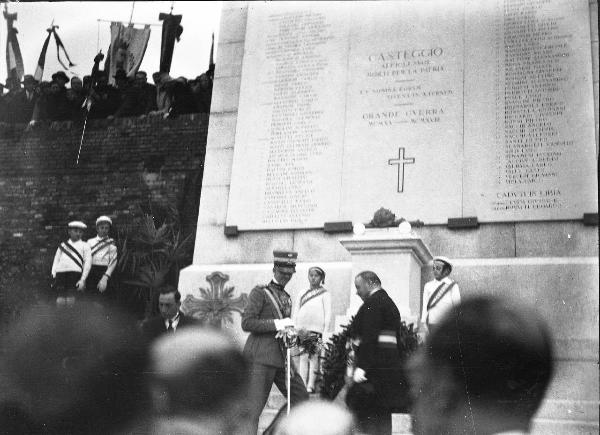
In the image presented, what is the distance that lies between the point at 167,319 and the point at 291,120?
2.35 m

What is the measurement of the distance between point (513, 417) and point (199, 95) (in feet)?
15.4

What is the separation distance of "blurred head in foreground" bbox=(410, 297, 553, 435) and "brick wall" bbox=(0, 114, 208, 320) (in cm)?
296

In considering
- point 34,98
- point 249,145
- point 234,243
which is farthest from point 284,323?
point 34,98

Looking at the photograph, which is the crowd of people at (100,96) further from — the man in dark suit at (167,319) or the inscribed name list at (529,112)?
the inscribed name list at (529,112)

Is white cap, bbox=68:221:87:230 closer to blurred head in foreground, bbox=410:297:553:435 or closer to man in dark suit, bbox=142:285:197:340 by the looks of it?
man in dark suit, bbox=142:285:197:340

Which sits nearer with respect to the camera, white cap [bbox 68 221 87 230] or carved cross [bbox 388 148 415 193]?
carved cross [bbox 388 148 415 193]

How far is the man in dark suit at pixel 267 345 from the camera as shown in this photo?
26.6 feet

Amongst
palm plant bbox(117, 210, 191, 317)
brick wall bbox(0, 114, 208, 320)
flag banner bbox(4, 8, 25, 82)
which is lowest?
palm plant bbox(117, 210, 191, 317)

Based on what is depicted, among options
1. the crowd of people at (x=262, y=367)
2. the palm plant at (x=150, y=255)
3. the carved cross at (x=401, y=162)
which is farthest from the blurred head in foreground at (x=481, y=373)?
the palm plant at (x=150, y=255)

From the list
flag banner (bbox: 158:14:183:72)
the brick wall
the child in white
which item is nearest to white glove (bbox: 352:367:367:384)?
the brick wall

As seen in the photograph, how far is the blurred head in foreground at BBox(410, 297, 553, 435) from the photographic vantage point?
25.1ft

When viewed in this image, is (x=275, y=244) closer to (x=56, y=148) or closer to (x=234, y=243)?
(x=234, y=243)

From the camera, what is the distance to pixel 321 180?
9.58 m

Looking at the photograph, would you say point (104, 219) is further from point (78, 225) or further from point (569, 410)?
point (569, 410)
